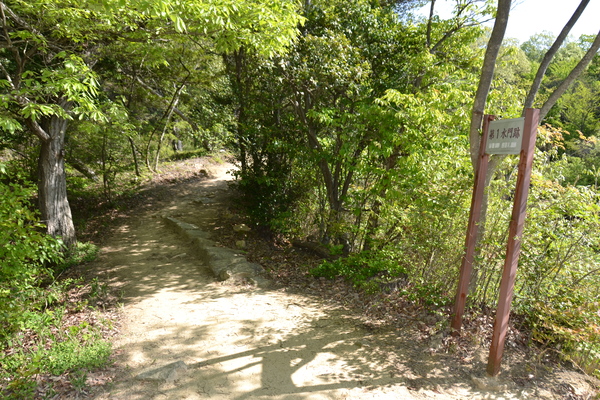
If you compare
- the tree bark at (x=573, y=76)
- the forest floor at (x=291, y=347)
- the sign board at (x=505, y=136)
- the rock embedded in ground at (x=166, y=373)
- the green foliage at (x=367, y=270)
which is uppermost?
the tree bark at (x=573, y=76)

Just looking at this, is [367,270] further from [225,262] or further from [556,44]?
[556,44]

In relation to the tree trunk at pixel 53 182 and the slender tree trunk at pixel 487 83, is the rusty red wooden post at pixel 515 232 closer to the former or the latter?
the slender tree trunk at pixel 487 83

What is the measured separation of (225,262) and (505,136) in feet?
17.4

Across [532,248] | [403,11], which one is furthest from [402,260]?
[403,11]

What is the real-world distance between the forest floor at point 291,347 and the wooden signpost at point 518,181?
1.71 ft

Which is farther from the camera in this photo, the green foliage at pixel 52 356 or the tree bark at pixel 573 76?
the tree bark at pixel 573 76

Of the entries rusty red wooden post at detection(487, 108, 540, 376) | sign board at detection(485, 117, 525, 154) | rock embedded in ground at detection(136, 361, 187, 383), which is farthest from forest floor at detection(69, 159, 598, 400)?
sign board at detection(485, 117, 525, 154)

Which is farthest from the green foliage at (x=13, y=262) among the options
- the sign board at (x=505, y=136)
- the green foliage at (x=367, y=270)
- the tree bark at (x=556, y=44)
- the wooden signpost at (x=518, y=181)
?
the tree bark at (x=556, y=44)

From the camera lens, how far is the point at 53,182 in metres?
7.59

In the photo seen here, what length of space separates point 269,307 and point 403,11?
998 centimetres

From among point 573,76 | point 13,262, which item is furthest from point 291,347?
point 573,76

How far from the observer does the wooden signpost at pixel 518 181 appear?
3.51 meters

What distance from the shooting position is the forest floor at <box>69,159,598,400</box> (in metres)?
3.51

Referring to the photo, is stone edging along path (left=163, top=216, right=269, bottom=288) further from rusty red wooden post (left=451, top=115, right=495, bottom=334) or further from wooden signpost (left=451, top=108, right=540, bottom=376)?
wooden signpost (left=451, top=108, right=540, bottom=376)
